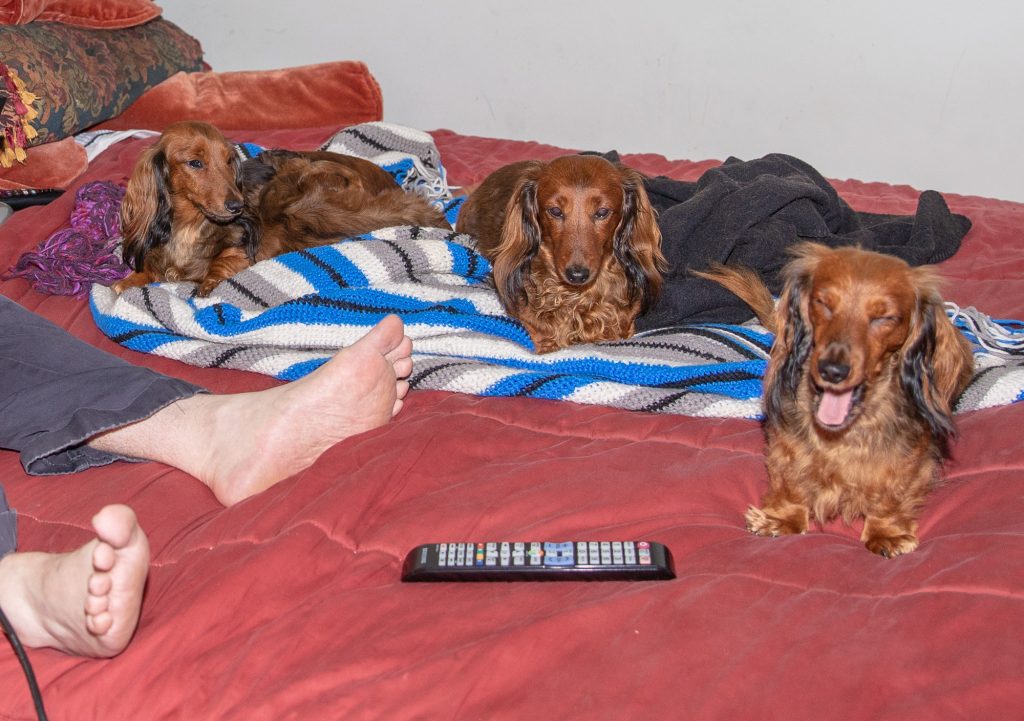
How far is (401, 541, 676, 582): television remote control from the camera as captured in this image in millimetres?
1487

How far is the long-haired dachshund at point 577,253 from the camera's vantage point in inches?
102

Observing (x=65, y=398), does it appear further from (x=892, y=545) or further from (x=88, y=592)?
(x=892, y=545)

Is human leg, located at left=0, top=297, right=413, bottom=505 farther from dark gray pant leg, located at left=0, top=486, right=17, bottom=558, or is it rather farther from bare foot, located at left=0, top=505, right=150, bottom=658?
bare foot, located at left=0, top=505, right=150, bottom=658

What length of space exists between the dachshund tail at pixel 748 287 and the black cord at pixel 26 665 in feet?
5.51

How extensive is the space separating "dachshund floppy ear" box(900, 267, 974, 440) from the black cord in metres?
1.48

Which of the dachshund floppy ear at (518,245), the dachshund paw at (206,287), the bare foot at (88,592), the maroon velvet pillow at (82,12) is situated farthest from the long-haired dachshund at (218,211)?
the bare foot at (88,592)

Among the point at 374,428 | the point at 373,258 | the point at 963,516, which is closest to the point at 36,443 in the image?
the point at 374,428

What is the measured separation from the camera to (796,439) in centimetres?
183

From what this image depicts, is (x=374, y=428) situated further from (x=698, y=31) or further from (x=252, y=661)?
(x=698, y=31)

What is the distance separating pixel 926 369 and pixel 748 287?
29.2 inches

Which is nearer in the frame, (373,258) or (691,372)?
(691,372)

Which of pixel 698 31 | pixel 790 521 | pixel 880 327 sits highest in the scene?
pixel 698 31

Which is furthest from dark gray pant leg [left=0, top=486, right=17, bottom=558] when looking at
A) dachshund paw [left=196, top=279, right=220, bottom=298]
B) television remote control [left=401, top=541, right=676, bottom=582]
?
dachshund paw [left=196, top=279, right=220, bottom=298]

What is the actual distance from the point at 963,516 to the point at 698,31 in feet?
9.74
